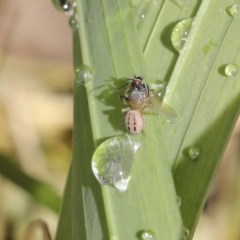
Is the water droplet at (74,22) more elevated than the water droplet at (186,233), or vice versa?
the water droplet at (74,22)

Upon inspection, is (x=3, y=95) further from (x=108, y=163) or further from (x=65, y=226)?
(x=108, y=163)

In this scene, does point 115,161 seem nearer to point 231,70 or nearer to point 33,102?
point 231,70

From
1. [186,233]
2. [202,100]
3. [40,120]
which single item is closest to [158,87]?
[202,100]

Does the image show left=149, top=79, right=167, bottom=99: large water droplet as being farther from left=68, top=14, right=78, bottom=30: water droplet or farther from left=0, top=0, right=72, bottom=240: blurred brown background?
left=0, top=0, right=72, bottom=240: blurred brown background

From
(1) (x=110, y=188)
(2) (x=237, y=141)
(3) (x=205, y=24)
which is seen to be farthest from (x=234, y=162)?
(1) (x=110, y=188)

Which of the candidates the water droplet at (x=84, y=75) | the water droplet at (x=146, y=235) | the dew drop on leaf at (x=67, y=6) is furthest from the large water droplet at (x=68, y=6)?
the water droplet at (x=146, y=235)

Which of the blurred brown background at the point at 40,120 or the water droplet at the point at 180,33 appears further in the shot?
the blurred brown background at the point at 40,120

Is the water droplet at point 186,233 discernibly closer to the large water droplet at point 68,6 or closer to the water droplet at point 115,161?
the water droplet at point 115,161
